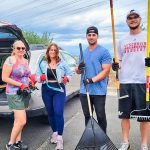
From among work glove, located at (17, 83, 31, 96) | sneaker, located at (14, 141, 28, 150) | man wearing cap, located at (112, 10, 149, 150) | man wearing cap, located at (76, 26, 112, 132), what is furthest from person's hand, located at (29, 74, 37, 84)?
man wearing cap, located at (112, 10, 149, 150)

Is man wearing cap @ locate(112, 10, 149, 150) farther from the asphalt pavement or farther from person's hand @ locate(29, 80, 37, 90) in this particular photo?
person's hand @ locate(29, 80, 37, 90)

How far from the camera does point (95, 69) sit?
568 centimetres

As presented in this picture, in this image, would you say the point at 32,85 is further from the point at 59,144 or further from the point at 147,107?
the point at 147,107

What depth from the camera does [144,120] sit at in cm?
545

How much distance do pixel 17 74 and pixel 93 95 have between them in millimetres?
1121

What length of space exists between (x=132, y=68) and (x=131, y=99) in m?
0.42

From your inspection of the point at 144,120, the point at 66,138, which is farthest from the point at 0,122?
the point at 144,120

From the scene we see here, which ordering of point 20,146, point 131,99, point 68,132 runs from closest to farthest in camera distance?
point 131,99
point 20,146
point 68,132

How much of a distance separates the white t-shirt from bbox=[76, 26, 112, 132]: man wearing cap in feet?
0.82

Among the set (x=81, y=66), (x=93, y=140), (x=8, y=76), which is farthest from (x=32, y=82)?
(x=93, y=140)

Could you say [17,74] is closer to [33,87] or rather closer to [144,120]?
[33,87]

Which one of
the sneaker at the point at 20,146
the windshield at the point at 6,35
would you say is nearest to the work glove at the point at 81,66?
the sneaker at the point at 20,146

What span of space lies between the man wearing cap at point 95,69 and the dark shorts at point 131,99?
291 mm

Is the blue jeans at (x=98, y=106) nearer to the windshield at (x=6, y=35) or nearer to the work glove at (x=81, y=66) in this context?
the work glove at (x=81, y=66)
